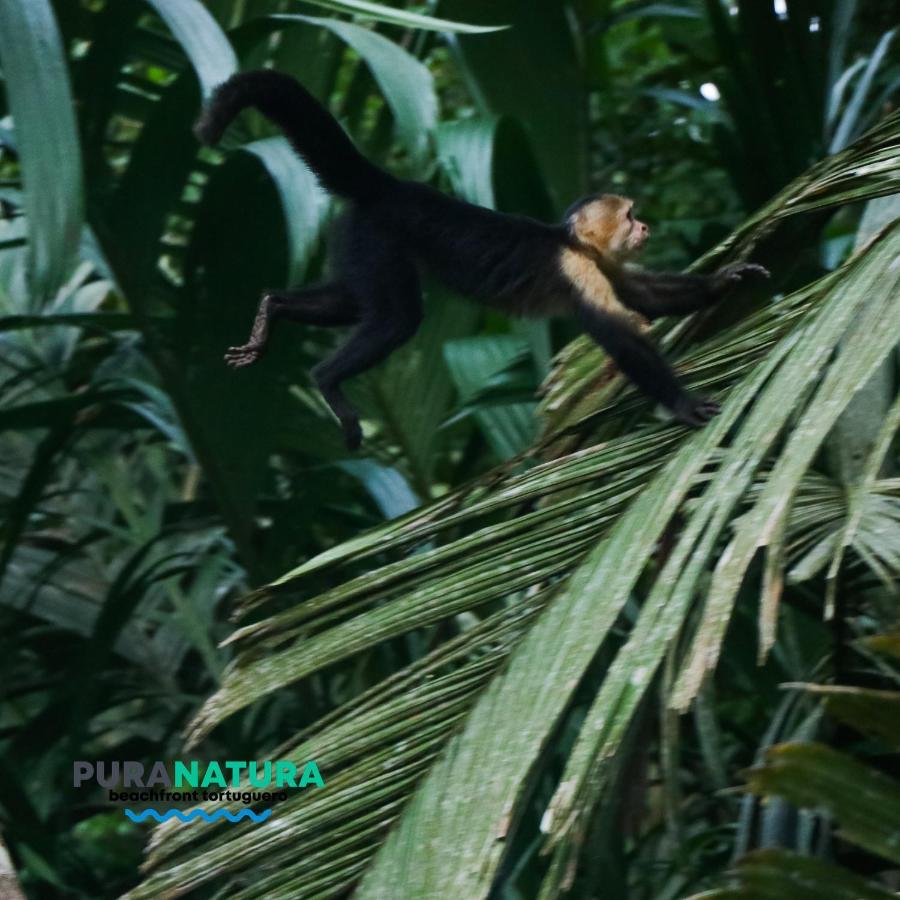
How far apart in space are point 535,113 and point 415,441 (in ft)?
2.95

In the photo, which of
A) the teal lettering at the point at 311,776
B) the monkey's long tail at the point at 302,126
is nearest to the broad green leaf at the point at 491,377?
the monkey's long tail at the point at 302,126

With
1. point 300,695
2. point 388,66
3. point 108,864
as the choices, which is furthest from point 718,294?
point 108,864

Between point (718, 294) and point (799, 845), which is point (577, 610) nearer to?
point (799, 845)

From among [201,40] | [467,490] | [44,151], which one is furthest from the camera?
[201,40]

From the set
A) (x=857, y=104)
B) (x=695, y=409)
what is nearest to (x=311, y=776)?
(x=695, y=409)

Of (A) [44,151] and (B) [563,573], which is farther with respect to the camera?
(A) [44,151]

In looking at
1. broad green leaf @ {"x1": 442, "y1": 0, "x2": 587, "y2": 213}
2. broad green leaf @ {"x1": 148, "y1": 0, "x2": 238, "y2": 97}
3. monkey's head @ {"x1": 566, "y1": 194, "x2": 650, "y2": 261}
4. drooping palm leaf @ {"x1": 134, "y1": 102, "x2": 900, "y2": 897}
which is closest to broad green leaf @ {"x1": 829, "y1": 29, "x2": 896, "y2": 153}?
monkey's head @ {"x1": 566, "y1": 194, "x2": 650, "y2": 261}

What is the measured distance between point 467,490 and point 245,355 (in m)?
0.90

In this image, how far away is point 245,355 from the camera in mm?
2633

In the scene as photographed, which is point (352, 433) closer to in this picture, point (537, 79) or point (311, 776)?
point (537, 79)

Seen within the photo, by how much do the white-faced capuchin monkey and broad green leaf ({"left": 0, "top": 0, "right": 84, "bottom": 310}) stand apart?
870 mm

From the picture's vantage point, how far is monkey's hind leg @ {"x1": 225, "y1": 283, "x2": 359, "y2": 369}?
2.64m

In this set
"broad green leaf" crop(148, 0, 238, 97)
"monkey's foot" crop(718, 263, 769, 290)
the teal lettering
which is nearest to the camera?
the teal lettering

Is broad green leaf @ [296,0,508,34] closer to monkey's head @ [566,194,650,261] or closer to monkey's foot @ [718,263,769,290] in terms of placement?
monkey's foot @ [718,263,769,290]
